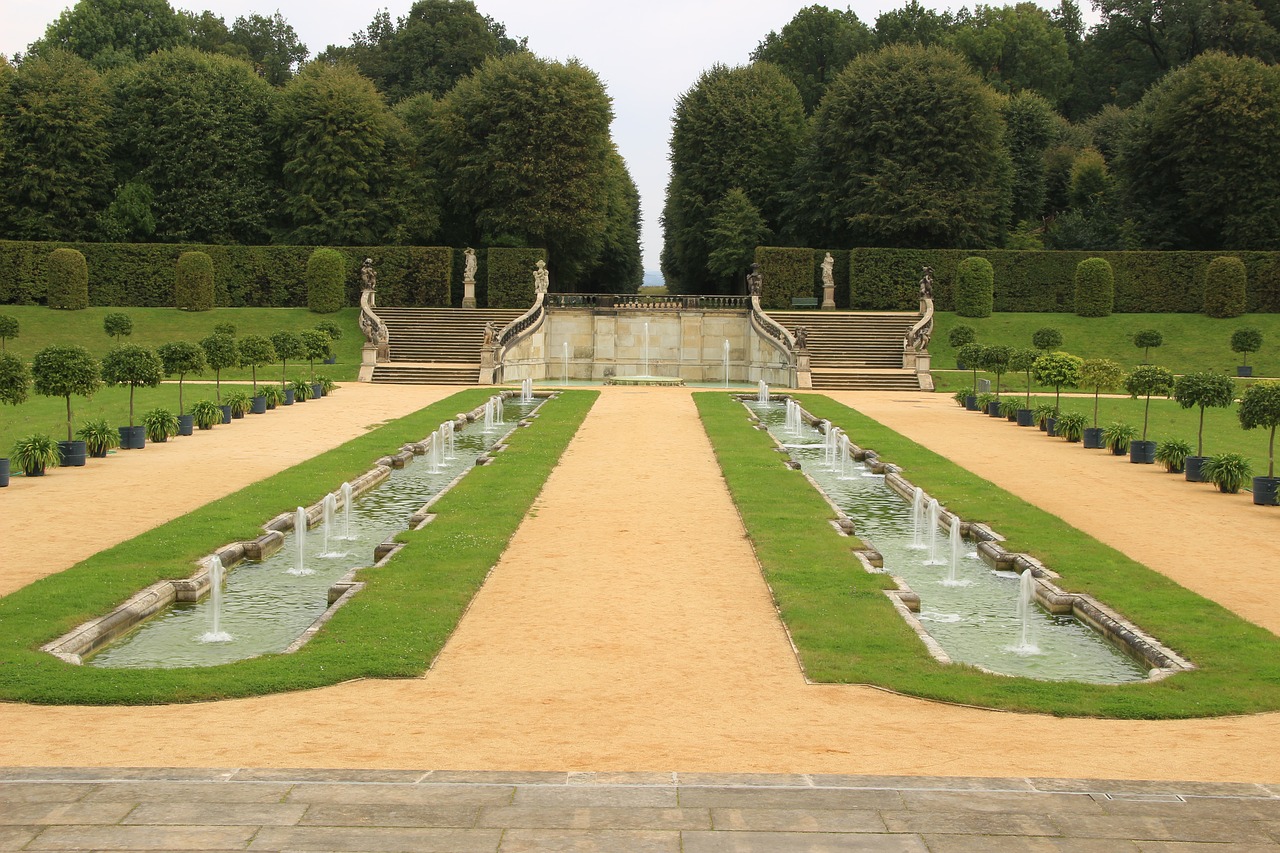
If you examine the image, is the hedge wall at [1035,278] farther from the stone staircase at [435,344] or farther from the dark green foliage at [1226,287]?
the stone staircase at [435,344]

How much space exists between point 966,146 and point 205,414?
130ft

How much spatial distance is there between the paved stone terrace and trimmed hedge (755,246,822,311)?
50.8 metres

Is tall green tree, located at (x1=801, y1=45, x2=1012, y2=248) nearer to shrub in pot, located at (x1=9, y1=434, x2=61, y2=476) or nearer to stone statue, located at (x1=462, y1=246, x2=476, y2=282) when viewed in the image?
stone statue, located at (x1=462, y1=246, x2=476, y2=282)

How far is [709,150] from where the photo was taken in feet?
212

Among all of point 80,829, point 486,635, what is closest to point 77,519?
point 486,635

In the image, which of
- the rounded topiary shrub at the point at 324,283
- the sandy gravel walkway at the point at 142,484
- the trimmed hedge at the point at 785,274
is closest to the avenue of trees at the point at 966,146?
the trimmed hedge at the point at 785,274

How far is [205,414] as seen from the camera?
3059 centimetres

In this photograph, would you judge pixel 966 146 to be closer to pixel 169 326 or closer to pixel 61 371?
pixel 169 326

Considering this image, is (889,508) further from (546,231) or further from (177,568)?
(546,231)

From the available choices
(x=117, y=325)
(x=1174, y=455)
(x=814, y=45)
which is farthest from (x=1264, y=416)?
(x=814, y=45)

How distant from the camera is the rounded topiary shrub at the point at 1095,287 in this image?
53.4 metres

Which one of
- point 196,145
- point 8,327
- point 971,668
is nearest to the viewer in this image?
point 971,668

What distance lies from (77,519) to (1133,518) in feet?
53.2

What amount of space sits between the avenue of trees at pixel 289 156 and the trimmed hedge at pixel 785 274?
8.35 m
